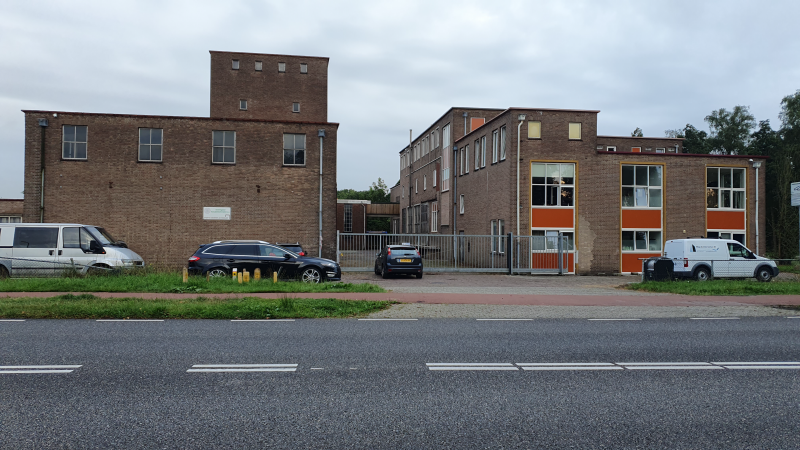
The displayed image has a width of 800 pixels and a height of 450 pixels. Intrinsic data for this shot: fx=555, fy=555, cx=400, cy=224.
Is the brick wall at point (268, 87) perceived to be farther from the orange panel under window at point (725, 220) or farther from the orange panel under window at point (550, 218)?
the orange panel under window at point (725, 220)

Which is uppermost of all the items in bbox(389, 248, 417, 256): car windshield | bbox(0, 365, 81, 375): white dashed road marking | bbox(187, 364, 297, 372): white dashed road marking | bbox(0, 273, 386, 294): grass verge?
bbox(389, 248, 417, 256): car windshield

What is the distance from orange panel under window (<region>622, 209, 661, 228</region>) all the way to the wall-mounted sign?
66.1 ft

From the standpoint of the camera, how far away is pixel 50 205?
85.5 ft

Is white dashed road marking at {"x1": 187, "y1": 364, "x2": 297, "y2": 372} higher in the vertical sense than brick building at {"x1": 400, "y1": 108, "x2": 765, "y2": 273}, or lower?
lower

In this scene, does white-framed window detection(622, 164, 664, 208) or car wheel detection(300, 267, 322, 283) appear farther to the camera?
white-framed window detection(622, 164, 664, 208)

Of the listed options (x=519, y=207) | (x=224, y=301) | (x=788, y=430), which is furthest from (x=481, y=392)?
(x=519, y=207)

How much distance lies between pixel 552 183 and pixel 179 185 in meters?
18.6

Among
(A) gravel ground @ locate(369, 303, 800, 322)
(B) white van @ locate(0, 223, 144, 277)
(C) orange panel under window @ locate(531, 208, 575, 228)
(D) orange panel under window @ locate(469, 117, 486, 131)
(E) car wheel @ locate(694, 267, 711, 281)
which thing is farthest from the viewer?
(D) orange panel under window @ locate(469, 117, 486, 131)

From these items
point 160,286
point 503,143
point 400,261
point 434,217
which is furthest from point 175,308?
point 434,217

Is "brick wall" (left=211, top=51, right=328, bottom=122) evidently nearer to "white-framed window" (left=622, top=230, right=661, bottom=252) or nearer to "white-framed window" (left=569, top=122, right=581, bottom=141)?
"white-framed window" (left=569, top=122, right=581, bottom=141)

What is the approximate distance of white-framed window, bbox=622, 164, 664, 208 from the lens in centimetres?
2934

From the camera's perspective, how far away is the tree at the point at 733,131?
195 feet

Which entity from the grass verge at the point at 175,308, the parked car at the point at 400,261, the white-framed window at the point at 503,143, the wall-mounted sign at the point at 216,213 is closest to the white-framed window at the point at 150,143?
the wall-mounted sign at the point at 216,213

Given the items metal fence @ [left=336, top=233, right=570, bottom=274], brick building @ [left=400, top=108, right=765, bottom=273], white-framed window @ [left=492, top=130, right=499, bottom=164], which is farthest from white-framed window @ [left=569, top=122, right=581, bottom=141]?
metal fence @ [left=336, top=233, right=570, bottom=274]
